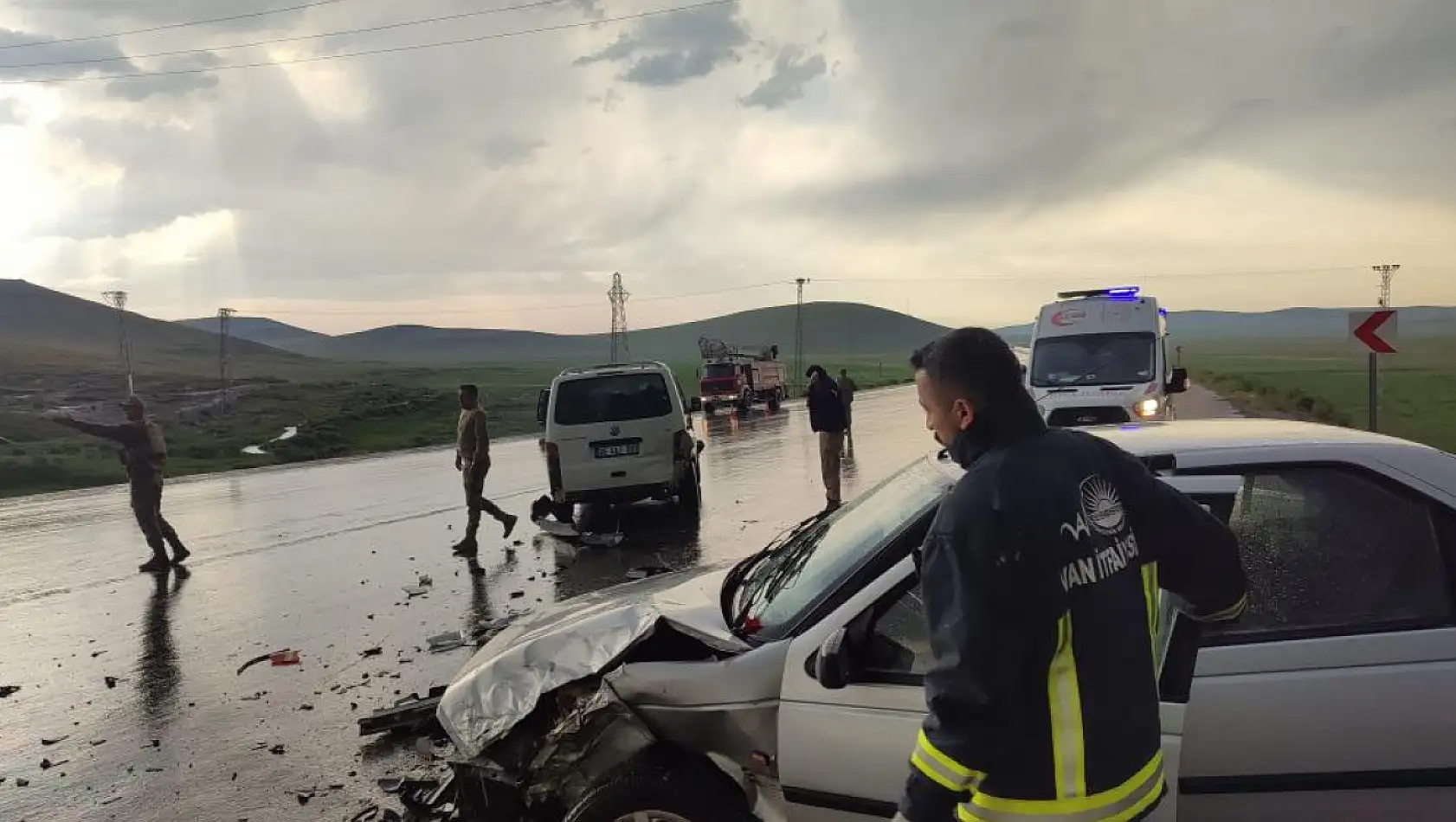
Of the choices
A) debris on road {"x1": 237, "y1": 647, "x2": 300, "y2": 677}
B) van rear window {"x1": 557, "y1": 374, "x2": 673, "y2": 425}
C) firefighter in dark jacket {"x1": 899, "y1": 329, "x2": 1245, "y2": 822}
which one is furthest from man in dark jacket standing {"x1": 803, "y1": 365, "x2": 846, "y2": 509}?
firefighter in dark jacket {"x1": 899, "y1": 329, "x2": 1245, "y2": 822}

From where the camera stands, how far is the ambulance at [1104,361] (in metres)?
14.2

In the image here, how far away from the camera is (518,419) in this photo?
4728 cm

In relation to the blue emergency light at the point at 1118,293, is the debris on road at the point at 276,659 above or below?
below

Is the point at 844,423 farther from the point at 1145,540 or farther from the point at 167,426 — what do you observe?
the point at 167,426

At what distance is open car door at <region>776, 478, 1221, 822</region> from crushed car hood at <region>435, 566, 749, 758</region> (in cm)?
32

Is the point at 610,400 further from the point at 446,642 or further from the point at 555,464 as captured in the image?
the point at 446,642

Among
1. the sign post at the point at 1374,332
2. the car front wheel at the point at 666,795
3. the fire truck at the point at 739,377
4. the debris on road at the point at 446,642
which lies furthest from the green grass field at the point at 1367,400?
the fire truck at the point at 739,377

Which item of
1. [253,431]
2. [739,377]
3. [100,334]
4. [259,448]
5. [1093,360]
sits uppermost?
[100,334]

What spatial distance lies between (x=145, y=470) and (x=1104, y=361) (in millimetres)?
13290

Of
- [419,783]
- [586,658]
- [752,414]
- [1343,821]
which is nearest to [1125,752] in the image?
[1343,821]

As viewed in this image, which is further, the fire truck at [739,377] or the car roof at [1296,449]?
the fire truck at [739,377]

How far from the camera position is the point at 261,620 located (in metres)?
8.75

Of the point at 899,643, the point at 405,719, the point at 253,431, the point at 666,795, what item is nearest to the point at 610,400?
the point at 405,719

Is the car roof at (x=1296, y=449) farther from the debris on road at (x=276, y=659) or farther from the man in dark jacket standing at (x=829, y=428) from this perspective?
the man in dark jacket standing at (x=829, y=428)
